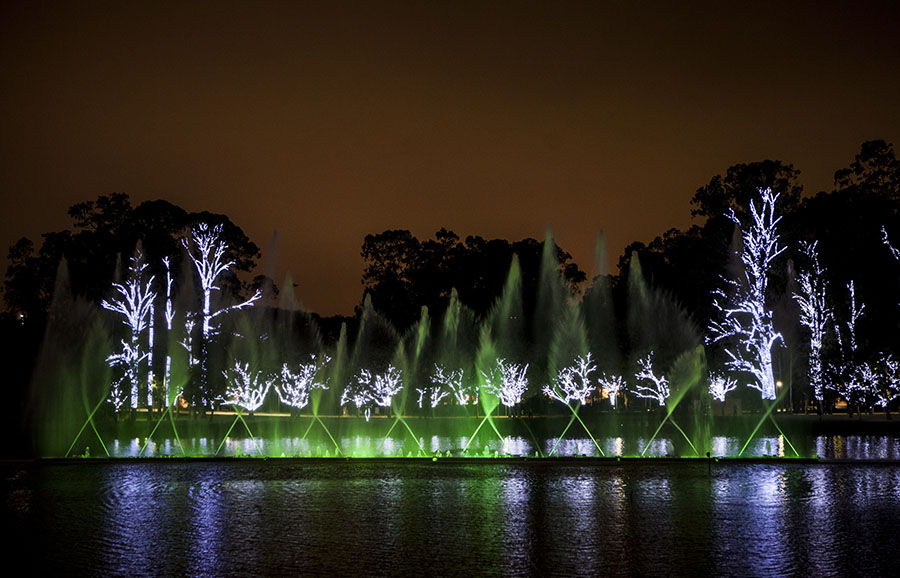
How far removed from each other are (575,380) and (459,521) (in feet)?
184

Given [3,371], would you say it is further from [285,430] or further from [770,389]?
[770,389]

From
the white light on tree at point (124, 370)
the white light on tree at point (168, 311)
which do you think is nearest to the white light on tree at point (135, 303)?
the white light on tree at point (124, 370)

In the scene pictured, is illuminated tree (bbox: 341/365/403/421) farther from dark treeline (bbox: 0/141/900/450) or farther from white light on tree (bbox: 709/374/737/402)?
white light on tree (bbox: 709/374/737/402)

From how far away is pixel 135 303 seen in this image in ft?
188

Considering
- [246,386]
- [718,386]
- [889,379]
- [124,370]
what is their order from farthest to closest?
1. [718,386]
2. [246,386]
3. [124,370]
4. [889,379]

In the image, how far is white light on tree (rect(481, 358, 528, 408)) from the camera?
65625 millimetres

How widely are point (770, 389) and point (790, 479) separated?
35.5 m

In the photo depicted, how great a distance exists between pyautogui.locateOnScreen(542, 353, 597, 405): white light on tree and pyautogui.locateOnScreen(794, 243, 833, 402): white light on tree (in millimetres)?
16474

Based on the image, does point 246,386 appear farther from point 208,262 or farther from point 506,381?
point 506,381

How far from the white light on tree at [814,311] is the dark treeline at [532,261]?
870mm

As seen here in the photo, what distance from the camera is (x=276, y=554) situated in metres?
11.4

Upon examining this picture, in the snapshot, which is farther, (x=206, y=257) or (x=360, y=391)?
(x=360, y=391)

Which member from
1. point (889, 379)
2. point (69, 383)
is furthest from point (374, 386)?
point (889, 379)

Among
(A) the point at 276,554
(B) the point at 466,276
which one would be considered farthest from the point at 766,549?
(B) the point at 466,276
